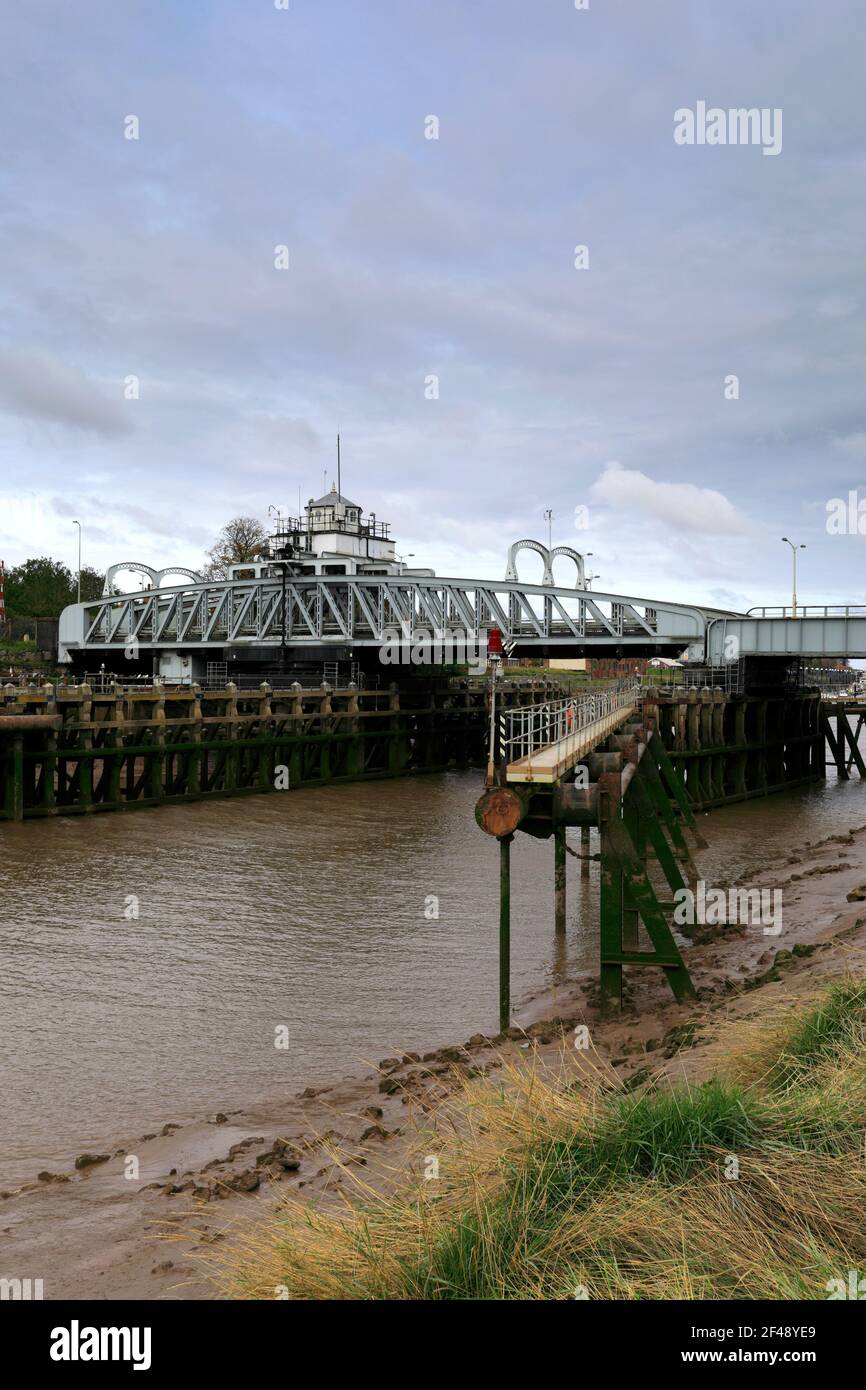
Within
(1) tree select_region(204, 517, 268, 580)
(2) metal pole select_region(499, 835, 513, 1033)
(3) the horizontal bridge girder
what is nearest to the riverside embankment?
(2) metal pole select_region(499, 835, 513, 1033)

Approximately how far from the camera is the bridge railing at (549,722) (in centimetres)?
1581

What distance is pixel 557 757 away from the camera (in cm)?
1522

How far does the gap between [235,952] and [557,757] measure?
22.5ft

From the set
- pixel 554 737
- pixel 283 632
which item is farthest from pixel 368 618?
pixel 554 737

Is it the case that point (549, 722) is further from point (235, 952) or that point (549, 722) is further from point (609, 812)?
point (235, 952)

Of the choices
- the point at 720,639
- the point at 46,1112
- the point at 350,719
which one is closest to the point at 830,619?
the point at 720,639

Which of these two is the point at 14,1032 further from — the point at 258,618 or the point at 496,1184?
the point at 258,618

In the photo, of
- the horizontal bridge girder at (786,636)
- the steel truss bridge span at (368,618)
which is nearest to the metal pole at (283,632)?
the steel truss bridge span at (368,618)

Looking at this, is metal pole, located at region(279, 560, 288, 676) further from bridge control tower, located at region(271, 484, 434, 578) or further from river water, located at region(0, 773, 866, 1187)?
river water, located at region(0, 773, 866, 1187)

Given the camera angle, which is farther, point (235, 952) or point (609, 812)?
point (235, 952)

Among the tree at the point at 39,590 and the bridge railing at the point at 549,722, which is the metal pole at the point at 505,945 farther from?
the tree at the point at 39,590

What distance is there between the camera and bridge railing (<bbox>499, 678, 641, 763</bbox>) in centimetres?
1581

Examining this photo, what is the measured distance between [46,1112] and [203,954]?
691 cm

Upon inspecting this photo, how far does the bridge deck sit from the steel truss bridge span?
28472 mm
